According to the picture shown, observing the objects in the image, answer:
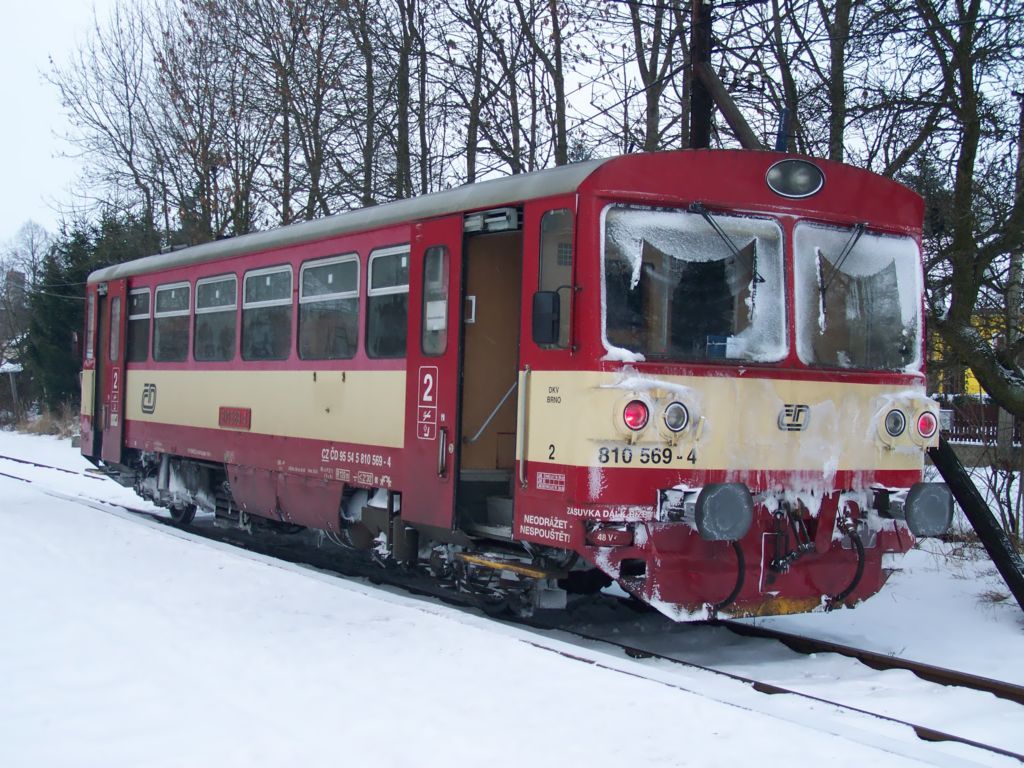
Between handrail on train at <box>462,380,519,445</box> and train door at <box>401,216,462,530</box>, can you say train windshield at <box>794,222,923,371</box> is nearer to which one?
handrail on train at <box>462,380,519,445</box>

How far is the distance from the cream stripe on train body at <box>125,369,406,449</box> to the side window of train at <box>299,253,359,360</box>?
0.73 ft

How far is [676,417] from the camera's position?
6402 mm

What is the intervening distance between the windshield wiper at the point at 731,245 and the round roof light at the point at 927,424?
1582 mm

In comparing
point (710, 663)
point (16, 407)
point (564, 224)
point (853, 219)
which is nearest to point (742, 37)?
point (853, 219)

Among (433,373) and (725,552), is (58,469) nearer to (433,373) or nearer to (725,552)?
(433,373)

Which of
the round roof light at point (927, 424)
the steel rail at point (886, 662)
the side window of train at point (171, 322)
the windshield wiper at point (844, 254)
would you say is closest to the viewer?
the steel rail at point (886, 662)

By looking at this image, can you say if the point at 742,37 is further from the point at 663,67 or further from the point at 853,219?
the point at 853,219

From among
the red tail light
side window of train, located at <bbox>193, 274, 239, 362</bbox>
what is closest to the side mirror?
the red tail light

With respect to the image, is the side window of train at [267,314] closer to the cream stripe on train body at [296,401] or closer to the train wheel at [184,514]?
the cream stripe on train body at [296,401]

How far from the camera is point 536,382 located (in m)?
6.80

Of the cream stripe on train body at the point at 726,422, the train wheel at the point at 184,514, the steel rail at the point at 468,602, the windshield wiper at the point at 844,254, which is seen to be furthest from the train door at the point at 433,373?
the train wheel at the point at 184,514

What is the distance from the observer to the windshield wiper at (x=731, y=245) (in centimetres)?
664

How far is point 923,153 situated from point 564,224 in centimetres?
515

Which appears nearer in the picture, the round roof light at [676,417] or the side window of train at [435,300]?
the round roof light at [676,417]
